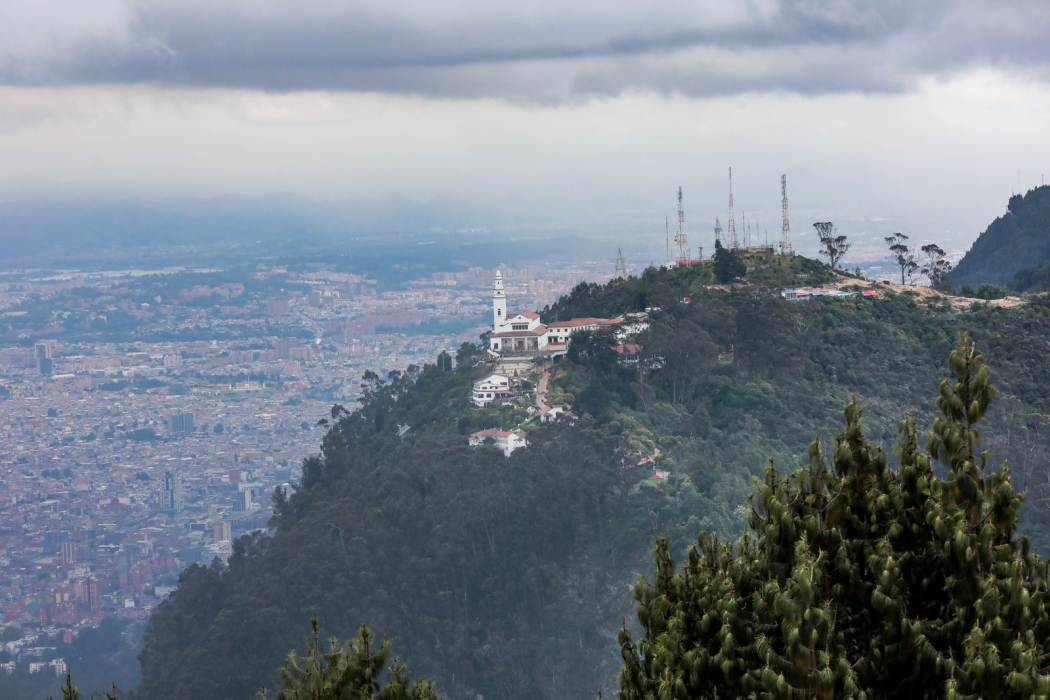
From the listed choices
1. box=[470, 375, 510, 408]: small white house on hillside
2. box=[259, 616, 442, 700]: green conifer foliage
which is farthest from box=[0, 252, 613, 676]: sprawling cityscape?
box=[259, 616, 442, 700]: green conifer foliage

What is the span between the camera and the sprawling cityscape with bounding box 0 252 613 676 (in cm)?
6800

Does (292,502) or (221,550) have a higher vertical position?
(292,502)

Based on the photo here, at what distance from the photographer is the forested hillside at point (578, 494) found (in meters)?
38.3

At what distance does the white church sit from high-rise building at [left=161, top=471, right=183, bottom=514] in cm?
3350

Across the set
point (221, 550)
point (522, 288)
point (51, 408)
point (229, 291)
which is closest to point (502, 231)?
point (229, 291)

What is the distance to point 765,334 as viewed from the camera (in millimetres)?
46656

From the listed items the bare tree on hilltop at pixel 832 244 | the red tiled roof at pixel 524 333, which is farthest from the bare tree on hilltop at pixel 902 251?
the red tiled roof at pixel 524 333

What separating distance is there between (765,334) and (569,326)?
8157 millimetres

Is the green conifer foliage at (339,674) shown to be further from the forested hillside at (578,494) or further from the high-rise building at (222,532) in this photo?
the high-rise building at (222,532)

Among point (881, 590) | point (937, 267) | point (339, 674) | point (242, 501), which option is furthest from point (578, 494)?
point (242, 501)

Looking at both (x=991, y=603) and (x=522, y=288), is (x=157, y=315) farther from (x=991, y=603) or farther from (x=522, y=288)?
(x=991, y=603)

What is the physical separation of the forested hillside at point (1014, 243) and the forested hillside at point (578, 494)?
99.4ft

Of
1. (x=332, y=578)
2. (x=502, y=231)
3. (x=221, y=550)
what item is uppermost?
(x=502, y=231)

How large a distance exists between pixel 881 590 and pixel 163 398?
344 ft
